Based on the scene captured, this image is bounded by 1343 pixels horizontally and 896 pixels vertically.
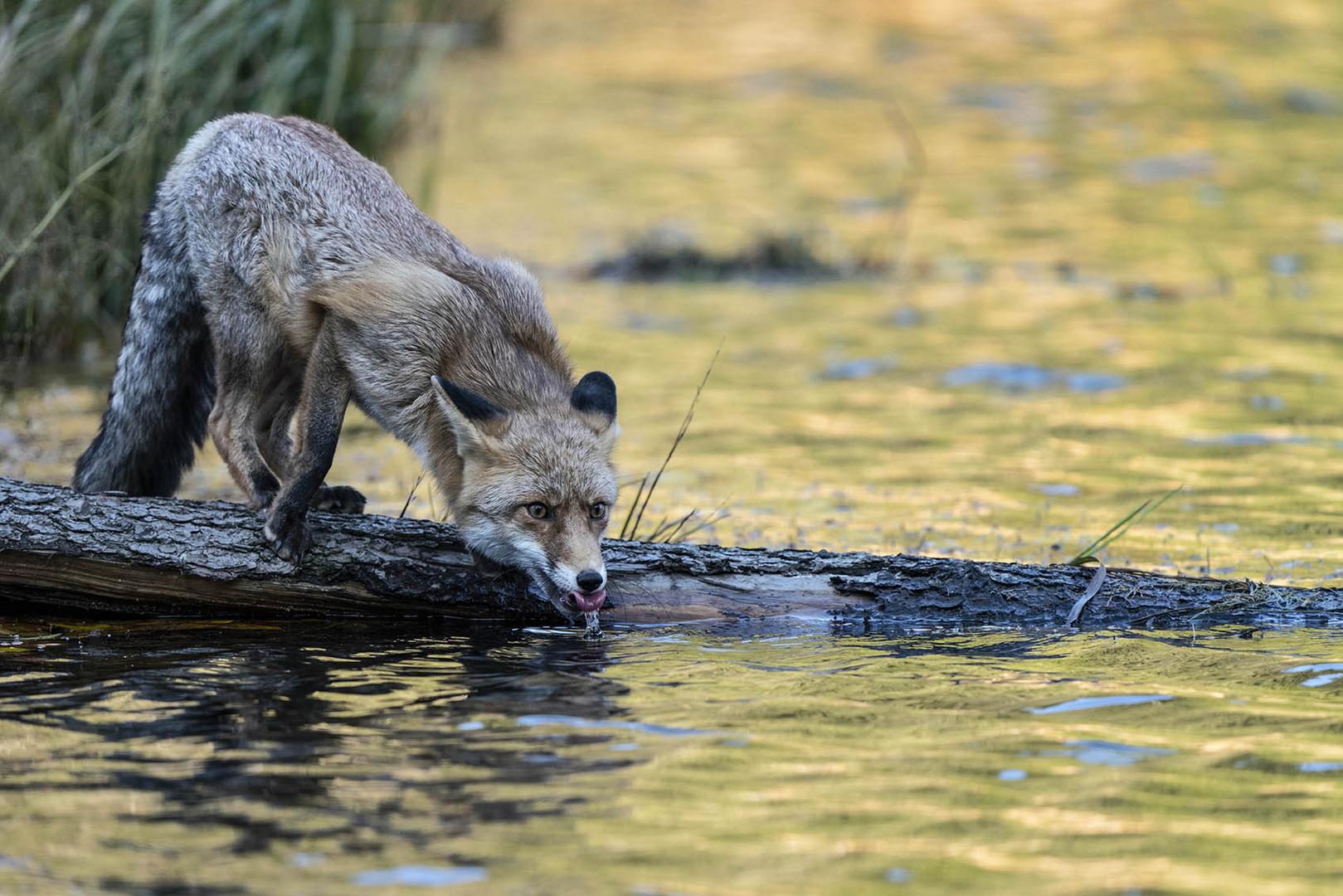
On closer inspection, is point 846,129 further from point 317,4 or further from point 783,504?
point 783,504

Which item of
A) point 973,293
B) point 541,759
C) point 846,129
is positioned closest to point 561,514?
point 541,759

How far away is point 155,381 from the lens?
758 cm

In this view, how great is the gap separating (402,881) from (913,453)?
22.3ft

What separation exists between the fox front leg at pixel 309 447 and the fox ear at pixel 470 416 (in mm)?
572

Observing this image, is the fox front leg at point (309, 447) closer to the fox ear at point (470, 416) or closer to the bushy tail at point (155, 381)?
the fox ear at point (470, 416)

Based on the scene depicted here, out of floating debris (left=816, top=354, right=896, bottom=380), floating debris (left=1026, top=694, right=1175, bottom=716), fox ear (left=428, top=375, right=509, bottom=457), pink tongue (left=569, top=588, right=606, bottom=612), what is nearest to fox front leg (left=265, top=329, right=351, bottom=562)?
fox ear (left=428, top=375, right=509, bottom=457)

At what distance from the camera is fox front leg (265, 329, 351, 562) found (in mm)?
6668

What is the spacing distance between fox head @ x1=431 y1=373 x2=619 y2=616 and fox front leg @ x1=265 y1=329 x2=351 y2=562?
0.57m

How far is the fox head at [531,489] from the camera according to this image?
632cm

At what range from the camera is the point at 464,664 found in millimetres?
6359

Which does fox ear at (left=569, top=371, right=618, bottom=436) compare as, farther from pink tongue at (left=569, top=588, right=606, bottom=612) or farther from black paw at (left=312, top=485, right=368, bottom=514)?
black paw at (left=312, top=485, right=368, bottom=514)

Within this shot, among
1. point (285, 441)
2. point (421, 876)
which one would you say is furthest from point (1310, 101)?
point (421, 876)

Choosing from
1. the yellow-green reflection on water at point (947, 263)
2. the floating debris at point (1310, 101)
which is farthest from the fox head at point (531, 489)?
the floating debris at point (1310, 101)

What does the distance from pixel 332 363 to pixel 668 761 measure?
255 centimetres
